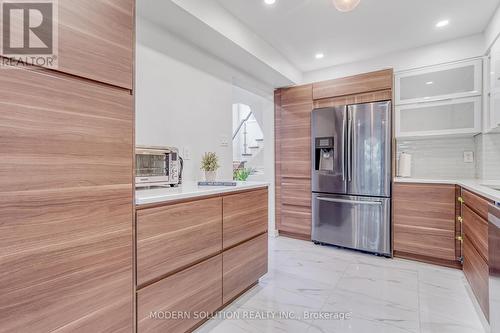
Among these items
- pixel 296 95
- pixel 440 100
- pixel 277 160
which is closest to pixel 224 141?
pixel 277 160

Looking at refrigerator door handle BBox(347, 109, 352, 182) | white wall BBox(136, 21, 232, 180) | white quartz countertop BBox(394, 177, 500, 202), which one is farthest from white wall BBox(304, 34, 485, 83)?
white wall BBox(136, 21, 232, 180)

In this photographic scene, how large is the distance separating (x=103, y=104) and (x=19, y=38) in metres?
0.34

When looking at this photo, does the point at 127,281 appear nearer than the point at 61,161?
No

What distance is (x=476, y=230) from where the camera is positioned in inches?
75.7

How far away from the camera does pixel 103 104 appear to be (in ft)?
3.74

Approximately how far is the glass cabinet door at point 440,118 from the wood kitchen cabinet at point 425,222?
26.3 inches

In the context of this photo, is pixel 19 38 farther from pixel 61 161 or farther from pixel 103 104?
pixel 61 161

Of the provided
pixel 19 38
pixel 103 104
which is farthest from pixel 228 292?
pixel 19 38

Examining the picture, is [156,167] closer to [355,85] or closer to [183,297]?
[183,297]

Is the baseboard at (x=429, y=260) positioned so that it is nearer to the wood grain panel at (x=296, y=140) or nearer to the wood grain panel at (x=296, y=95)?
the wood grain panel at (x=296, y=140)

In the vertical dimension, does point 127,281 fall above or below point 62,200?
below

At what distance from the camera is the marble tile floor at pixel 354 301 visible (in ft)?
5.63

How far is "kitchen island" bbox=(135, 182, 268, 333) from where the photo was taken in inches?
51.8

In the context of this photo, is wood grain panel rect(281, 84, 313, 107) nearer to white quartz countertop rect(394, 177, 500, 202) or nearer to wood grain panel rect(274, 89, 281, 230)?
wood grain panel rect(274, 89, 281, 230)
